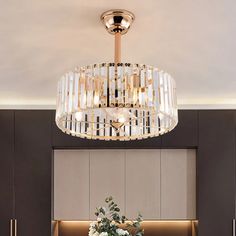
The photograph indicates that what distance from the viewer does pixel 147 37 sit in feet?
9.38

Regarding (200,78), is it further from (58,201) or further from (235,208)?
(58,201)

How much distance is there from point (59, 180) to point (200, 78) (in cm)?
200

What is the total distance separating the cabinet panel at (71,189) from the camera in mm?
4961

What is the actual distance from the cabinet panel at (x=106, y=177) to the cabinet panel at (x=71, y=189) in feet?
0.22

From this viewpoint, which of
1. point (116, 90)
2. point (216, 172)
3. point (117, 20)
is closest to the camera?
point (116, 90)

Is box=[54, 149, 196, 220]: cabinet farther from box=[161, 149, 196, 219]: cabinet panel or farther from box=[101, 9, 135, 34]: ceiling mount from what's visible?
box=[101, 9, 135, 34]: ceiling mount

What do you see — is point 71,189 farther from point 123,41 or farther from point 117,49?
point 117,49

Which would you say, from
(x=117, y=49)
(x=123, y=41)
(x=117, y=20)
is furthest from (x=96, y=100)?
(x=123, y=41)

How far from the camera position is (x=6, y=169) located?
4910 mm

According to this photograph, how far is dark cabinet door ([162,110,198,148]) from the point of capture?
4.94 metres

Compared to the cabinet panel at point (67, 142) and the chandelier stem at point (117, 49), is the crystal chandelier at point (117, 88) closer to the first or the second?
the chandelier stem at point (117, 49)

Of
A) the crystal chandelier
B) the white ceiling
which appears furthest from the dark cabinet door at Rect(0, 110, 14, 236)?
the crystal chandelier

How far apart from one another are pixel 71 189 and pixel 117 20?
112 inches

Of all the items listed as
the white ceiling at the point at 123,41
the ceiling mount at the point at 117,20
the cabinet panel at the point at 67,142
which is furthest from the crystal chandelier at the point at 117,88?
the cabinet panel at the point at 67,142
